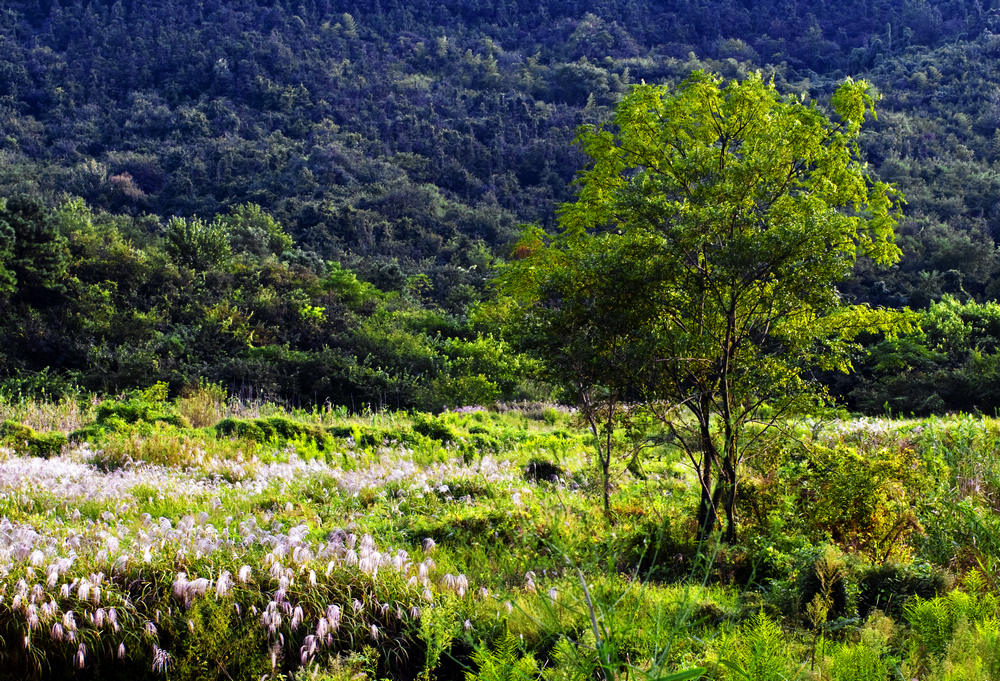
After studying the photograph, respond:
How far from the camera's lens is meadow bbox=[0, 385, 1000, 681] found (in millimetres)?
2531

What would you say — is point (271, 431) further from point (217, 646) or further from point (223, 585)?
Answer: point (217, 646)

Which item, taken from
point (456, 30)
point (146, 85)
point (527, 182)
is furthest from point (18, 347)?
point (456, 30)

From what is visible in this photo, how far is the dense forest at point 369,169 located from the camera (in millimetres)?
16172

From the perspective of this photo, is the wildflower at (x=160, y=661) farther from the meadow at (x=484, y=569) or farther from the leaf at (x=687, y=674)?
the leaf at (x=687, y=674)

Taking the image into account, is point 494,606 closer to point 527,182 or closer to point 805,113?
point 805,113

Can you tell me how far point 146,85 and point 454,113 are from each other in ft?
74.5

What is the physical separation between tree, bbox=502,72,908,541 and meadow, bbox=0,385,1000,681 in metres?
0.58

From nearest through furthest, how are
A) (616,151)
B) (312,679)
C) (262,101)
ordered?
(312,679) < (616,151) < (262,101)

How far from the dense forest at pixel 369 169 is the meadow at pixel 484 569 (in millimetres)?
3245

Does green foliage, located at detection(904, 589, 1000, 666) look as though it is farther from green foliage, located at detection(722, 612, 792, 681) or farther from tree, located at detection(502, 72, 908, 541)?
tree, located at detection(502, 72, 908, 541)

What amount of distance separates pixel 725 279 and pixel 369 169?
3881 cm

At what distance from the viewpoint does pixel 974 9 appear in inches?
2042

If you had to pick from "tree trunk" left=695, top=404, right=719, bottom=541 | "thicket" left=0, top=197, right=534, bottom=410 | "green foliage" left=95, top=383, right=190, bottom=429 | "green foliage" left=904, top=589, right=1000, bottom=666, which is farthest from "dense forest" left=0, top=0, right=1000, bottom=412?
"green foliage" left=95, top=383, right=190, bottom=429

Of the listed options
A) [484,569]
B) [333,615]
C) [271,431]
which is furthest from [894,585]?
[271,431]
